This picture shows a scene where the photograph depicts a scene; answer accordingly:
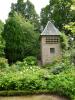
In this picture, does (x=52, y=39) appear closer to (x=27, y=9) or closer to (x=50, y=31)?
(x=50, y=31)

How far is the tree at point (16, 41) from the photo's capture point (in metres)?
33.7

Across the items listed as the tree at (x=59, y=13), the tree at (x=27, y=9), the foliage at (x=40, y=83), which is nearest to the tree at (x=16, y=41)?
the tree at (x=59, y=13)

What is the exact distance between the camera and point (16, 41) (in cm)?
3450

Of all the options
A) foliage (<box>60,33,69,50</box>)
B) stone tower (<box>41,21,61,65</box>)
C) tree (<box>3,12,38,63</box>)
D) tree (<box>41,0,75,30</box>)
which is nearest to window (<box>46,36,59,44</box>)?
stone tower (<box>41,21,61,65</box>)

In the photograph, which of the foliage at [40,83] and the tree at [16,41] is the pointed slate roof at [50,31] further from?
the foliage at [40,83]

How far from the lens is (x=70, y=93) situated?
16922mm

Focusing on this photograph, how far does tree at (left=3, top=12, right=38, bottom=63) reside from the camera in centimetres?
3372

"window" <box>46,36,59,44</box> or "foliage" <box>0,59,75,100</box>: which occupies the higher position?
"window" <box>46,36,59,44</box>

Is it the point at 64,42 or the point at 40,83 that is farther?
the point at 64,42

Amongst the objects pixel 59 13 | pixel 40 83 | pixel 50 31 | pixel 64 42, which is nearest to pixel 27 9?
pixel 59 13

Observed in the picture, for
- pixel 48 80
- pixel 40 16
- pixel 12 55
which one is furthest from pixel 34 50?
pixel 48 80

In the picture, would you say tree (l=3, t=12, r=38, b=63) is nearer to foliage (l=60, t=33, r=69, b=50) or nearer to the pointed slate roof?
the pointed slate roof

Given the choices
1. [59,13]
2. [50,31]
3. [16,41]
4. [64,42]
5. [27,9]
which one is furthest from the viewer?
[27,9]

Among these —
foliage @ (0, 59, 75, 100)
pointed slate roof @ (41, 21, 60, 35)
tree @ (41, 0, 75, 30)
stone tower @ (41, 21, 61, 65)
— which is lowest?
foliage @ (0, 59, 75, 100)
